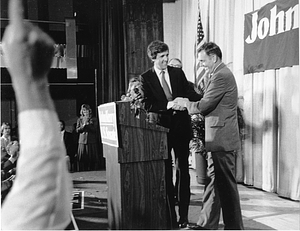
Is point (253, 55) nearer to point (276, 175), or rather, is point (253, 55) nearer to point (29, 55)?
point (276, 175)

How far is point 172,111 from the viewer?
248 cm

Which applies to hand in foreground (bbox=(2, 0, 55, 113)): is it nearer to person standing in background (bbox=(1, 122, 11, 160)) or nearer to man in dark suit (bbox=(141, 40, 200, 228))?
person standing in background (bbox=(1, 122, 11, 160))

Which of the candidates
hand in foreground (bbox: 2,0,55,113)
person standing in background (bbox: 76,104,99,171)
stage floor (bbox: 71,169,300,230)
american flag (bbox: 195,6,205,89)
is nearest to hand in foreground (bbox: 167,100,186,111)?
american flag (bbox: 195,6,205,89)

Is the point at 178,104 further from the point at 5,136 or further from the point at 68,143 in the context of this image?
the point at 5,136

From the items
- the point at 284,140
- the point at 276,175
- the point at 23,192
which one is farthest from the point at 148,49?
the point at 276,175

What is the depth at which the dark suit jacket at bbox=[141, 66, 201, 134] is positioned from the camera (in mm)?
2451

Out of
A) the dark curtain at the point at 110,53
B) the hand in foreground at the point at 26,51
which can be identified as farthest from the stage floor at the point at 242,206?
the hand in foreground at the point at 26,51

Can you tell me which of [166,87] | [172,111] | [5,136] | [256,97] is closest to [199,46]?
[166,87]

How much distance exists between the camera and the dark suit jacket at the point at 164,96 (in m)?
2.45

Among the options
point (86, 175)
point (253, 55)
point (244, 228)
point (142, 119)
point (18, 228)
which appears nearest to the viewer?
point (18, 228)

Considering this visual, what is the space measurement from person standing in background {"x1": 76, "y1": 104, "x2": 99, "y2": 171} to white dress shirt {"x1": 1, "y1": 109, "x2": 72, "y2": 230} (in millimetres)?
394

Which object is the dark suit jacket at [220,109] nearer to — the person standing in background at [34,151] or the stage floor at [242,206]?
the stage floor at [242,206]

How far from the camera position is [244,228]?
2.24 metres

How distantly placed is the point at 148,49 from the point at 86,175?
88 centimetres
